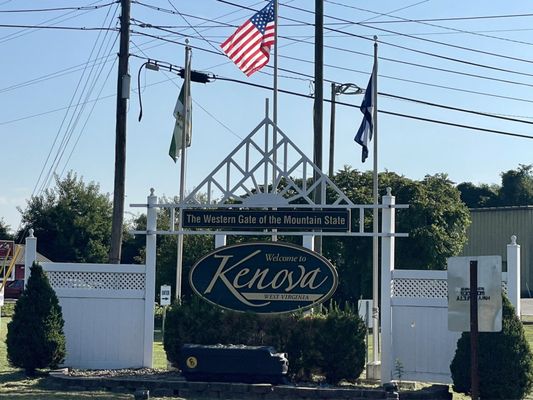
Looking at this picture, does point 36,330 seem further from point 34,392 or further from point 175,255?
point 175,255

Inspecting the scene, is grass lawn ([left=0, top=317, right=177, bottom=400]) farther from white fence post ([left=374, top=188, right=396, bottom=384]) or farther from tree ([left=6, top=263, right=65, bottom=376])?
white fence post ([left=374, top=188, right=396, bottom=384])

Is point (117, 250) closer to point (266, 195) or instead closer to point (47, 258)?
point (266, 195)

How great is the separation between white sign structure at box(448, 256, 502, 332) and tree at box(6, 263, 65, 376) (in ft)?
29.3

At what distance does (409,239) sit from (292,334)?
21577 millimetres

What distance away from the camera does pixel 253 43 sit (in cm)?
1998

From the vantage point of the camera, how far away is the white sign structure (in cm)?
1178

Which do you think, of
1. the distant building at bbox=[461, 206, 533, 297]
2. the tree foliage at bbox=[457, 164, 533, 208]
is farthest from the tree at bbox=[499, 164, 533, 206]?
the distant building at bbox=[461, 206, 533, 297]

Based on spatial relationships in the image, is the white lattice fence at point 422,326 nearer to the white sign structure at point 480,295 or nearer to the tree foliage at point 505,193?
the white sign structure at point 480,295

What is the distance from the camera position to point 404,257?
127ft

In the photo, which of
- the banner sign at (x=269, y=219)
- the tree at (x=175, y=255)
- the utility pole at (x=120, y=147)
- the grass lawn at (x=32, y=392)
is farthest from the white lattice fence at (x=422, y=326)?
the tree at (x=175, y=255)

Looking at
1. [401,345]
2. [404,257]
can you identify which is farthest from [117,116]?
[404,257]

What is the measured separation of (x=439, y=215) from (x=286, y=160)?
70.1 feet

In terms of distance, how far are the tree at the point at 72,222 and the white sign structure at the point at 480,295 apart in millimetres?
49774

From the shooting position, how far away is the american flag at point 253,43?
1994 cm
